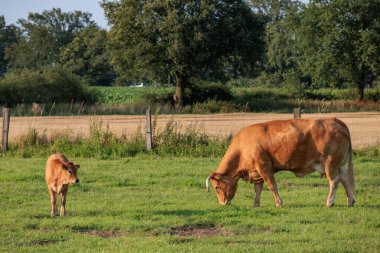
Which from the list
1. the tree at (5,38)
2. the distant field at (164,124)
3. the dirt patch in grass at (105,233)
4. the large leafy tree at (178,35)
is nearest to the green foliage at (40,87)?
the large leafy tree at (178,35)

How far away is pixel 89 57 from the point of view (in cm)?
10238

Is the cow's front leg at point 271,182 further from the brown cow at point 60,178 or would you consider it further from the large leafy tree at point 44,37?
the large leafy tree at point 44,37

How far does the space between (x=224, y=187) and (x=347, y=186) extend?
2.39 metres

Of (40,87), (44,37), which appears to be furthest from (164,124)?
(44,37)

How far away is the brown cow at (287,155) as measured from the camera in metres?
13.1

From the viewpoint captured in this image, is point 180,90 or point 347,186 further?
point 180,90

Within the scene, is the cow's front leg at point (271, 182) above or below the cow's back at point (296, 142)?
below

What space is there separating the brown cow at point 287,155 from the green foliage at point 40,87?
4190 centimetres

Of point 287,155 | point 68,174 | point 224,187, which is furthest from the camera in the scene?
point 224,187

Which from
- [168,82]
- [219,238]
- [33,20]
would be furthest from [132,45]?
[33,20]

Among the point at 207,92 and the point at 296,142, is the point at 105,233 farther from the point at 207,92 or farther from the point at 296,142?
the point at 207,92

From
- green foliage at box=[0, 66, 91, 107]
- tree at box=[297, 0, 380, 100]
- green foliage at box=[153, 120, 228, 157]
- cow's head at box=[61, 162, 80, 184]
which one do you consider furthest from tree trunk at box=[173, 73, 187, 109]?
cow's head at box=[61, 162, 80, 184]

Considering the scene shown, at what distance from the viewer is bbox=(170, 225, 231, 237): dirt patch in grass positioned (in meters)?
10.7

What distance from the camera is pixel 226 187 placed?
13.6 m
